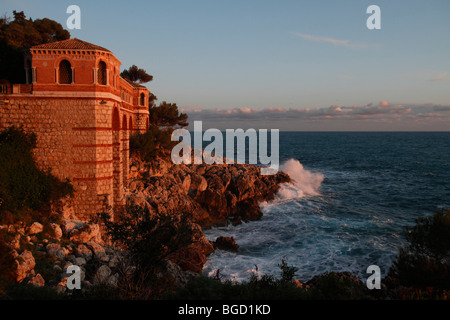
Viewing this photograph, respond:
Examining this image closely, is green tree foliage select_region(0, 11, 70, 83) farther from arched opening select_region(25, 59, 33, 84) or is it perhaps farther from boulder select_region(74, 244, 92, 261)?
boulder select_region(74, 244, 92, 261)

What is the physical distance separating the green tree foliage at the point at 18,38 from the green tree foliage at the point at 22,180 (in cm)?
758

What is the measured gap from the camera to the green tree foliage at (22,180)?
14.3 meters

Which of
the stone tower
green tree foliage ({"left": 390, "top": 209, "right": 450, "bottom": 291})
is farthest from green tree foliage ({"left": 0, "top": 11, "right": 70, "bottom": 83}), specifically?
green tree foliage ({"left": 390, "top": 209, "right": 450, "bottom": 291})

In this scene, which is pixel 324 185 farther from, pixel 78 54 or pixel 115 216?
pixel 78 54

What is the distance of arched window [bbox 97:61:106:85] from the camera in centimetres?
1739

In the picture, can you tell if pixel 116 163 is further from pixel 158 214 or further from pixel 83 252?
pixel 83 252

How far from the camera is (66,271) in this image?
1202 cm

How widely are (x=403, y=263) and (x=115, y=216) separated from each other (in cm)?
1761

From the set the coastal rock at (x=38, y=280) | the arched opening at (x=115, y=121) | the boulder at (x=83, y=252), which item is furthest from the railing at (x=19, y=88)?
the coastal rock at (x=38, y=280)

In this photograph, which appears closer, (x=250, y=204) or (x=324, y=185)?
(x=250, y=204)

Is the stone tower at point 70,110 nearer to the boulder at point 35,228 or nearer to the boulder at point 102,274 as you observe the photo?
the boulder at point 35,228

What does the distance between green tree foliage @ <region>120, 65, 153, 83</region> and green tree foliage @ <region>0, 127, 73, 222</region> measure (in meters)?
28.0

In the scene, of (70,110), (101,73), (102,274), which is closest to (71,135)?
(70,110)
